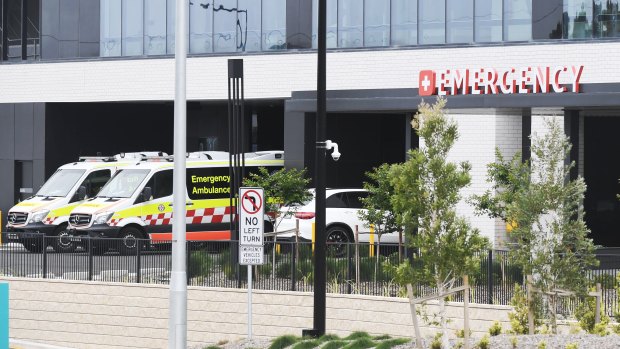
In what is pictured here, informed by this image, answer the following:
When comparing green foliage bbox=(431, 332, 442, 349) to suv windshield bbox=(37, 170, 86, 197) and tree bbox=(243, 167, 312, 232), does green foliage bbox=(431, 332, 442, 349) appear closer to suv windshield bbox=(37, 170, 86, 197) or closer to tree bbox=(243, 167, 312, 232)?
tree bbox=(243, 167, 312, 232)

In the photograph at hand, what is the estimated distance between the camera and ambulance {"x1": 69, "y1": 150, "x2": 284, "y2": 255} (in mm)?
34031

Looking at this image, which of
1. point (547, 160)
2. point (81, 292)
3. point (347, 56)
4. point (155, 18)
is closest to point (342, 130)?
point (347, 56)

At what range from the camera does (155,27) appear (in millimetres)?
42625

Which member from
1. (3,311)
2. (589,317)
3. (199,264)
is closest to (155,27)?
(199,264)

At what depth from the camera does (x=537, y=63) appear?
35438 mm

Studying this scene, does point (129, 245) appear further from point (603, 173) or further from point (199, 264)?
point (603, 173)

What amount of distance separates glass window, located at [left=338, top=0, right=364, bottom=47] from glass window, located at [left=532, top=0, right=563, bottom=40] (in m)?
5.48

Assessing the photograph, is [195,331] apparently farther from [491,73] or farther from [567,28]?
[567,28]

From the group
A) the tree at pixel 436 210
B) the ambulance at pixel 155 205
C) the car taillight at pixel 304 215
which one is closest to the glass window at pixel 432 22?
A: the ambulance at pixel 155 205

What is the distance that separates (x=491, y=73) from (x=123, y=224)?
33.4ft

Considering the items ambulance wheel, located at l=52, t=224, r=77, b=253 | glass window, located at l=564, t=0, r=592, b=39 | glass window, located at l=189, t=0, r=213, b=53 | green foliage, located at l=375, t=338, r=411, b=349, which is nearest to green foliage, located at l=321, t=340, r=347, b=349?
green foliage, located at l=375, t=338, r=411, b=349

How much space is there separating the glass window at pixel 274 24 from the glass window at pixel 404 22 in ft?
12.8

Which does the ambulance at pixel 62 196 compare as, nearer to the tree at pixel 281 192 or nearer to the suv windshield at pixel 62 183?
the suv windshield at pixel 62 183

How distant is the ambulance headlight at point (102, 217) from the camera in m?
33.9
